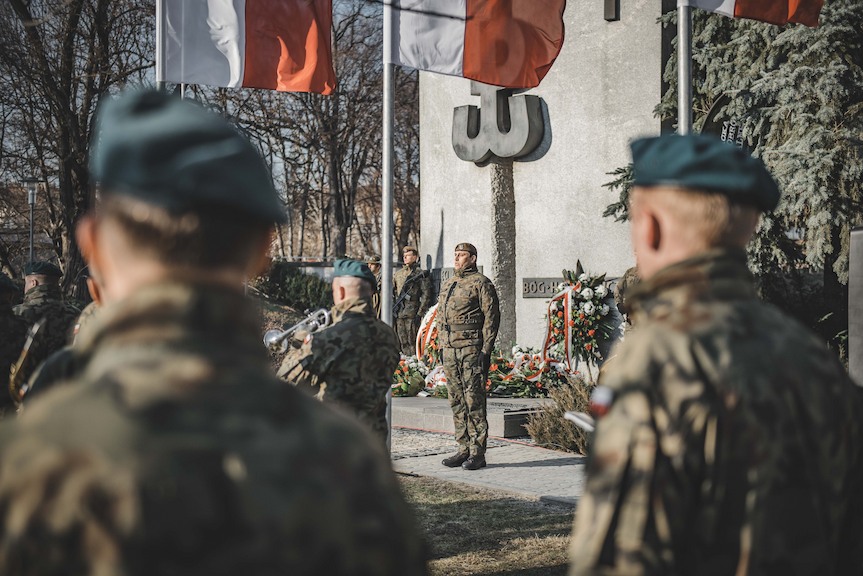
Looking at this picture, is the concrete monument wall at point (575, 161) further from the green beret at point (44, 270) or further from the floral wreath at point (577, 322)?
the green beret at point (44, 270)

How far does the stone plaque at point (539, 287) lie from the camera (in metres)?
15.3

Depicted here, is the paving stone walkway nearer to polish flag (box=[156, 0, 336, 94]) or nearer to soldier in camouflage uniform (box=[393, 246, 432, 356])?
polish flag (box=[156, 0, 336, 94])

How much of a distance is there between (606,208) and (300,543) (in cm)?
1318

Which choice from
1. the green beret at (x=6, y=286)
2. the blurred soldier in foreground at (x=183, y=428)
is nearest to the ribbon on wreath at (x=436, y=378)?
the green beret at (x=6, y=286)

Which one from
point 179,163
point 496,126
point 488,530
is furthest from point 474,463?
point 179,163

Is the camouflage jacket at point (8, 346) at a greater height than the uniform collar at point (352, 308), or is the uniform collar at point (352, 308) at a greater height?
the uniform collar at point (352, 308)

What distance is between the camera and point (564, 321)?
1463cm

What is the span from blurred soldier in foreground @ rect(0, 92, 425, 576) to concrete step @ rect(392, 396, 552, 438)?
33.6 feet

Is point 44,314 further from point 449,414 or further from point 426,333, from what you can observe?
point 426,333

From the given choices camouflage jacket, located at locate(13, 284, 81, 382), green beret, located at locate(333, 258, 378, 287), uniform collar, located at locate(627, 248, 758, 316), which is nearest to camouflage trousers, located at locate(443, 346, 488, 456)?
camouflage jacket, located at locate(13, 284, 81, 382)

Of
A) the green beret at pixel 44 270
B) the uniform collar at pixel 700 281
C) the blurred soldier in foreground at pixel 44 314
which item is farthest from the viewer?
the green beret at pixel 44 270

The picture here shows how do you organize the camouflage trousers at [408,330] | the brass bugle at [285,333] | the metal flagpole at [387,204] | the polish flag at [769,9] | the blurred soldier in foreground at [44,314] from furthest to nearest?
1. the camouflage trousers at [408,330]
2. the polish flag at [769,9]
3. the metal flagpole at [387,204]
4. the blurred soldier in foreground at [44,314]
5. the brass bugle at [285,333]

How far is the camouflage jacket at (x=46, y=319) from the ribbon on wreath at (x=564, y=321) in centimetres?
857

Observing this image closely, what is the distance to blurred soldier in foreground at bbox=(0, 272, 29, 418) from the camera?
20.5ft
